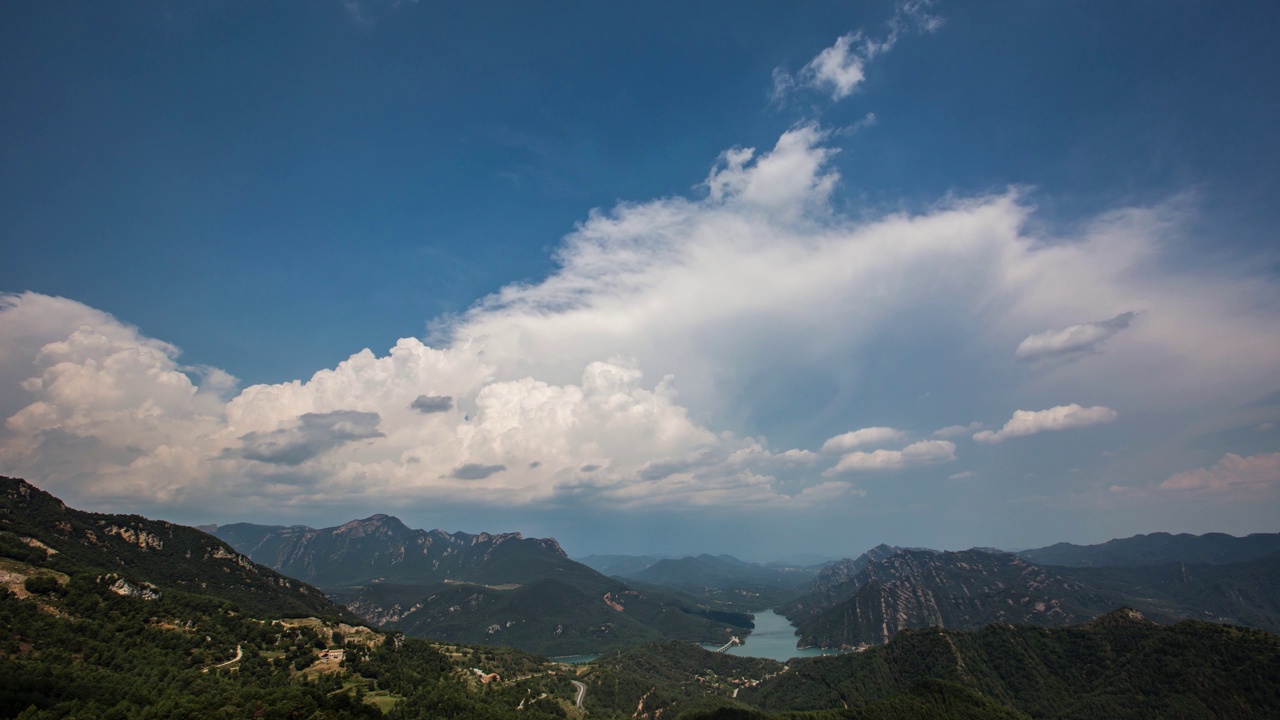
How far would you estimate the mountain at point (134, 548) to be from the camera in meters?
147

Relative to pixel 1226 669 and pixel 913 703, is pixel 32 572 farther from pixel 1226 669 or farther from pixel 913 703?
pixel 1226 669

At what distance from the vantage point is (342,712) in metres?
82.8

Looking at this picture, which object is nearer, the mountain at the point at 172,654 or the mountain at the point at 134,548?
the mountain at the point at 172,654

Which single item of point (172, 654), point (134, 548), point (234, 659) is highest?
point (134, 548)

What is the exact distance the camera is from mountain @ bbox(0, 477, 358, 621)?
147 metres

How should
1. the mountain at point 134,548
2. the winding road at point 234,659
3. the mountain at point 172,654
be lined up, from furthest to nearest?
the mountain at point 134,548 → the winding road at point 234,659 → the mountain at point 172,654

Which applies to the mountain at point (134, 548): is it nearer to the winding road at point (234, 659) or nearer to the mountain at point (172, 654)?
the mountain at point (172, 654)

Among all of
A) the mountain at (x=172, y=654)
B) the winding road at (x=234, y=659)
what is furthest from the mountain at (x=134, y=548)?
the winding road at (x=234, y=659)

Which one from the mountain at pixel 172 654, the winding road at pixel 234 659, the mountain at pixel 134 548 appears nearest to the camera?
the mountain at pixel 172 654

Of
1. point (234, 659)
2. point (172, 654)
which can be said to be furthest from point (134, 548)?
point (234, 659)

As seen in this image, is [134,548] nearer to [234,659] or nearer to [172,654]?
[172,654]

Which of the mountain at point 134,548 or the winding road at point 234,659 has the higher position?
the mountain at point 134,548

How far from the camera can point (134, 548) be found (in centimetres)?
17612

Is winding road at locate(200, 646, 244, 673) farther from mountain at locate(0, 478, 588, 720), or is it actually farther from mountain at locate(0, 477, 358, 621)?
mountain at locate(0, 477, 358, 621)
